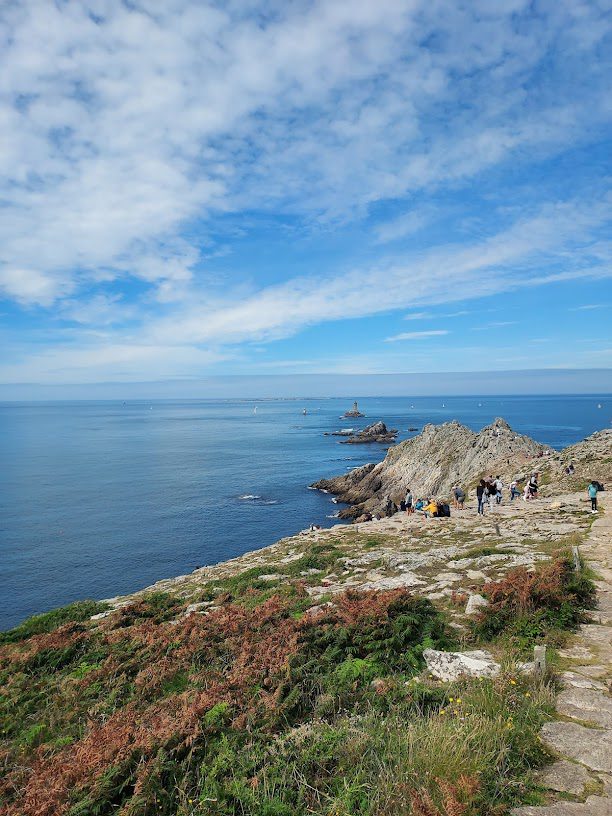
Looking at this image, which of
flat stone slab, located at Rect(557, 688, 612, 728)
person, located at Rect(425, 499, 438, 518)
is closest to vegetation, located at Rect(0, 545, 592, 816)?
flat stone slab, located at Rect(557, 688, 612, 728)

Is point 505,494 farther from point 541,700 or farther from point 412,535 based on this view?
point 541,700

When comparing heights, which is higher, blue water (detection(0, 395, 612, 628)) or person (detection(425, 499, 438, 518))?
person (detection(425, 499, 438, 518))

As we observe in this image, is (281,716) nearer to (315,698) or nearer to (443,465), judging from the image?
(315,698)

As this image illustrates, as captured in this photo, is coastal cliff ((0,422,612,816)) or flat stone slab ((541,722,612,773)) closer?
coastal cliff ((0,422,612,816))

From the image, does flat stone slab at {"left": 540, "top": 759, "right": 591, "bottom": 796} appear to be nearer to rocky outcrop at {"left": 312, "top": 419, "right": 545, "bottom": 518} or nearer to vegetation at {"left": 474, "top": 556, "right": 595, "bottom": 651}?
vegetation at {"left": 474, "top": 556, "right": 595, "bottom": 651}

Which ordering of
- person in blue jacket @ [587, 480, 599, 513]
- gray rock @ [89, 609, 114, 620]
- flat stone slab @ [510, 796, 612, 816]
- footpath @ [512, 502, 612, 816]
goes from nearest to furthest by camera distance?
flat stone slab @ [510, 796, 612, 816], footpath @ [512, 502, 612, 816], gray rock @ [89, 609, 114, 620], person in blue jacket @ [587, 480, 599, 513]

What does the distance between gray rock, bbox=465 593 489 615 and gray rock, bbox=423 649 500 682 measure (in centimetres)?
167

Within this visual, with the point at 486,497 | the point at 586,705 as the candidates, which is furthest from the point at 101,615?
the point at 486,497

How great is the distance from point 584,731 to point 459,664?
1985 millimetres

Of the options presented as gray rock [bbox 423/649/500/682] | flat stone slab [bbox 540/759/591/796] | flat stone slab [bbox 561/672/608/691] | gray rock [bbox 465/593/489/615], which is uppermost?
flat stone slab [bbox 540/759/591/796]

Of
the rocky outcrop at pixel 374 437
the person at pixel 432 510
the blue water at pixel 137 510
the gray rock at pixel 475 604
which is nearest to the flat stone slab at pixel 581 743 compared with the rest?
the gray rock at pixel 475 604

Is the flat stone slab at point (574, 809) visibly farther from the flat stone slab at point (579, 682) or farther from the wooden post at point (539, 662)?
the flat stone slab at point (579, 682)

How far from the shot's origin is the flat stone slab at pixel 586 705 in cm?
578

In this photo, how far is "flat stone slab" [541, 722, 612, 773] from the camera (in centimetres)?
498
